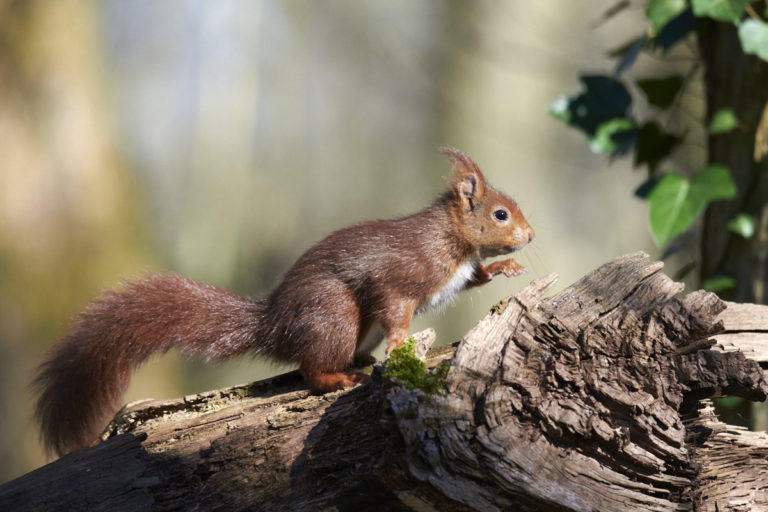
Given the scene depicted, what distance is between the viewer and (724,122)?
8.59 ft

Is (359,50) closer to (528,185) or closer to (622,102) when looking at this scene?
(528,185)

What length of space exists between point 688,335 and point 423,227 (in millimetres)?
894

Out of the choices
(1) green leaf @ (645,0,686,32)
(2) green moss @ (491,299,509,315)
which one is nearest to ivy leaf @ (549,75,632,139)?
(1) green leaf @ (645,0,686,32)

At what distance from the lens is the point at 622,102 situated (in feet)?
8.83

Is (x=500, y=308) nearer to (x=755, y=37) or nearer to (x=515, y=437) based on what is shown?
(x=515, y=437)

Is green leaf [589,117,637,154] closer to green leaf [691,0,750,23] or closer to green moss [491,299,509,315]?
green leaf [691,0,750,23]

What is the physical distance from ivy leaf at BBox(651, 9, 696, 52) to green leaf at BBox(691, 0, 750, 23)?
0.82ft

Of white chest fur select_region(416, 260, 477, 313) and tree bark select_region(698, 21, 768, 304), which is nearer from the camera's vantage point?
white chest fur select_region(416, 260, 477, 313)

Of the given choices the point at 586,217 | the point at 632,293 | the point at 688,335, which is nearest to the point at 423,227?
the point at 632,293

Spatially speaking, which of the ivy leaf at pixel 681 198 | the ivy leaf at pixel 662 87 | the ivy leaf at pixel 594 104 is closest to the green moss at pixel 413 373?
the ivy leaf at pixel 681 198

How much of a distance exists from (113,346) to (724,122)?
2304 mm

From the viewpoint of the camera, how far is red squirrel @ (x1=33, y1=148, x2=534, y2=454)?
201cm

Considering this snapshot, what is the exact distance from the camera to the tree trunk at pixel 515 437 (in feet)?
4.56

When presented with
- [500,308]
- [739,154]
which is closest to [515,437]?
[500,308]
